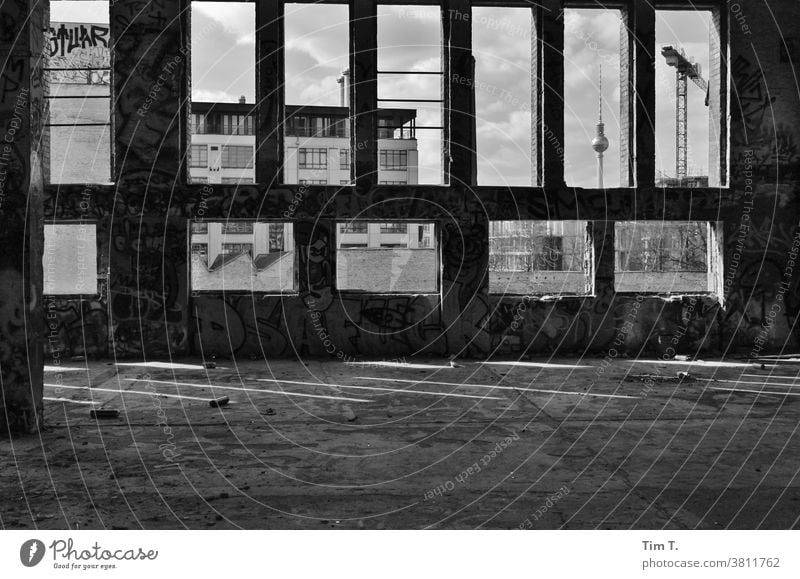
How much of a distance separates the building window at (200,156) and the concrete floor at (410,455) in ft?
209

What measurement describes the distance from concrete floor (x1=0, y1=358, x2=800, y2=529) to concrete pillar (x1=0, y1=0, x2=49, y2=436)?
0.59 m

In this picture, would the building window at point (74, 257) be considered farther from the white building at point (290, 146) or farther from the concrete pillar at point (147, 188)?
the white building at point (290, 146)

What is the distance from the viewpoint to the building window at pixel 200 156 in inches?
2857

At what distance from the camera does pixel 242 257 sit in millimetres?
46812

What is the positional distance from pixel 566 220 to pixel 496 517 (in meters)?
11.1

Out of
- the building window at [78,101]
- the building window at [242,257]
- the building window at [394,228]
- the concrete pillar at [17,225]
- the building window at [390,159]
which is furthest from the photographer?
the building window at [390,159]

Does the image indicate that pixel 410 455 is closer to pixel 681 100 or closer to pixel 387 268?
pixel 387 268

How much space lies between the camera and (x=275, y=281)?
44.9 m

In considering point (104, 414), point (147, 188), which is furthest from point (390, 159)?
point (104, 414)

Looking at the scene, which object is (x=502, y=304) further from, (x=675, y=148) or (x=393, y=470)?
(x=675, y=148)

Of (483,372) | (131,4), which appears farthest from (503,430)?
(131,4)

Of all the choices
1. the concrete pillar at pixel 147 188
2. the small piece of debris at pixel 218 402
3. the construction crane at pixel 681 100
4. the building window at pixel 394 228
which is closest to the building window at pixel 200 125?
the building window at pixel 394 228

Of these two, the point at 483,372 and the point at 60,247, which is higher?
the point at 60,247

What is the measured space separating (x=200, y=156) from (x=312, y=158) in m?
13.1
